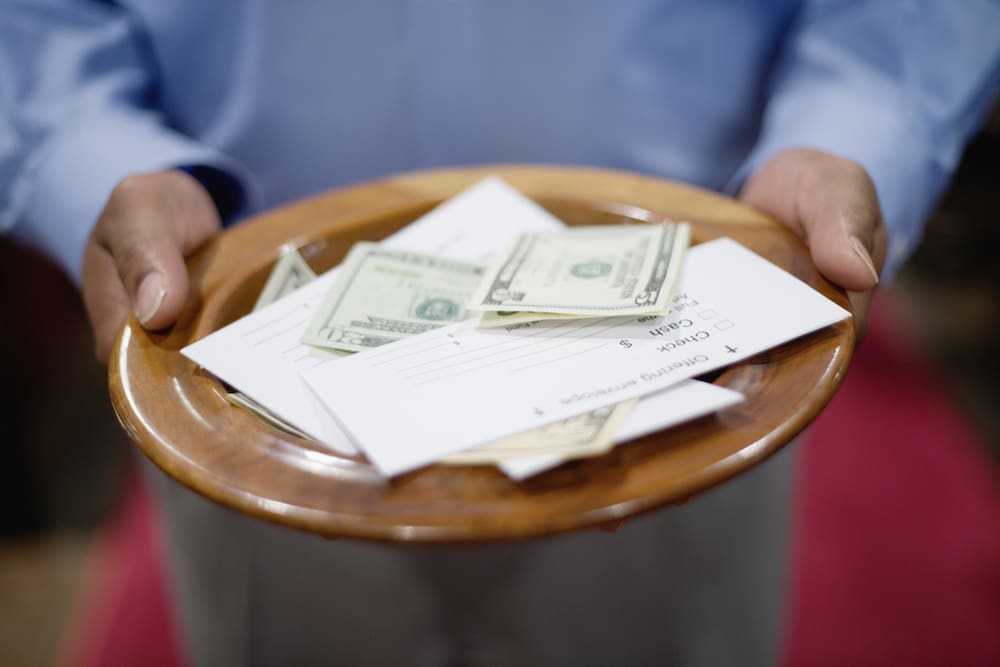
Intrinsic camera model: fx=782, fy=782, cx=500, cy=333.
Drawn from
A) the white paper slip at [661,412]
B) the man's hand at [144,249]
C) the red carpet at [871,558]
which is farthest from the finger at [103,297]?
the red carpet at [871,558]

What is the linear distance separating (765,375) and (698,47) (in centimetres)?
43

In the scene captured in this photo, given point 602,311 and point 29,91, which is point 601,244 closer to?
point 602,311

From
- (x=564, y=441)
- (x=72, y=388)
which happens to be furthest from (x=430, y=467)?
(x=72, y=388)

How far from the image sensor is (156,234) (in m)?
0.57

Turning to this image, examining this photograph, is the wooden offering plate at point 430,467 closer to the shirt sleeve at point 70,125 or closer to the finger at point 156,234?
the finger at point 156,234

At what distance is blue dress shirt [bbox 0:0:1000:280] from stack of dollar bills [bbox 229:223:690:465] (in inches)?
8.1

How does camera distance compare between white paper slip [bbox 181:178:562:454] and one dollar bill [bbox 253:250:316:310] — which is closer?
white paper slip [bbox 181:178:562:454]

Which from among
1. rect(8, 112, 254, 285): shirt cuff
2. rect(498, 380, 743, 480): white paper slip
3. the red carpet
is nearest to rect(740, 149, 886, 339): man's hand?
rect(498, 380, 743, 480): white paper slip

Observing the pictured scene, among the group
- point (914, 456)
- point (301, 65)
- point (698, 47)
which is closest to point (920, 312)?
point (914, 456)

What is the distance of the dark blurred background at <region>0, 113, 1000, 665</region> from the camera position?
1351 mm

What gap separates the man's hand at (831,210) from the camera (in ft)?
1.66

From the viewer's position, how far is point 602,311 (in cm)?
50

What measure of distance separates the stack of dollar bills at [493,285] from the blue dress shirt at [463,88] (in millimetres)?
205

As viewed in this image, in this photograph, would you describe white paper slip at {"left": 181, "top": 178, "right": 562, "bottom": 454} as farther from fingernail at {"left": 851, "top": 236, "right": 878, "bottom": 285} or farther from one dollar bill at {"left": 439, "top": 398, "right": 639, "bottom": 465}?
fingernail at {"left": 851, "top": 236, "right": 878, "bottom": 285}
